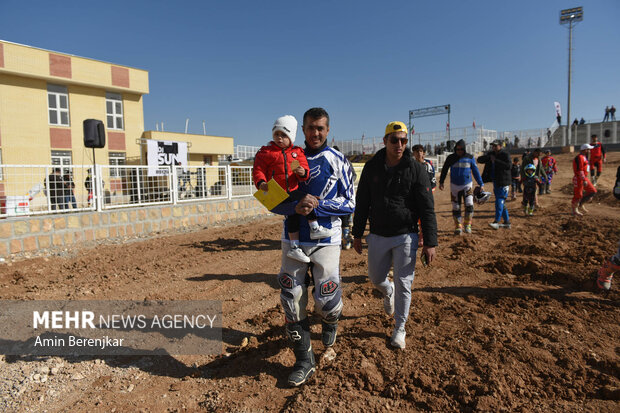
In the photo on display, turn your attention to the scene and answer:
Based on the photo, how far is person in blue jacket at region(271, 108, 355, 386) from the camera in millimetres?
2734

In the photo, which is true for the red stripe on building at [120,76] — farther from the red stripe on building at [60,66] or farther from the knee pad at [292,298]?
the knee pad at [292,298]

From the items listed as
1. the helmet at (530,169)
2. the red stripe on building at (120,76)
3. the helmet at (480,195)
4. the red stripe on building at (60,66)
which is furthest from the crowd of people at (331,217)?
the red stripe on building at (120,76)

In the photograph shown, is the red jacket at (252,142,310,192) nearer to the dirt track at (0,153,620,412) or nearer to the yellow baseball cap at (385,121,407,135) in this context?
the yellow baseball cap at (385,121,407,135)

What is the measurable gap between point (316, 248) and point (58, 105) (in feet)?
77.9

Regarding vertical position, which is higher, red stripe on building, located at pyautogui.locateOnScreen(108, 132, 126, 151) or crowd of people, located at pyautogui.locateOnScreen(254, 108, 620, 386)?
red stripe on building, located at pyautogui.locateOnScreen(108, 132, 126, 151)

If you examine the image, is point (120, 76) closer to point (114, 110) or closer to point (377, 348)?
point (114, 110)

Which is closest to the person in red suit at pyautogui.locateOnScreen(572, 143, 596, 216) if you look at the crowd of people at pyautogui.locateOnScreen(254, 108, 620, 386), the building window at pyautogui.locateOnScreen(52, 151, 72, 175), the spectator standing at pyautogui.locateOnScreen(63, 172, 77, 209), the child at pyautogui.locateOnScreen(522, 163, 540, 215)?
the child at pyautogui.locateOnScreen(522, 163, 540, 215)

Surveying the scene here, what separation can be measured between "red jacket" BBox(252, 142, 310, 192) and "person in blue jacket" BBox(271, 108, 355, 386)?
0.13 meters

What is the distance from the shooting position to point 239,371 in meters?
2.98

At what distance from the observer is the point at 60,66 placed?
20.1 m

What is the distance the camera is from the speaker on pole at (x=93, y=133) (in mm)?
8797

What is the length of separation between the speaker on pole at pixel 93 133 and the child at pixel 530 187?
1161 cm

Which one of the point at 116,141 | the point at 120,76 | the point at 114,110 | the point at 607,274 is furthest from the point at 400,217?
the point at 120,76

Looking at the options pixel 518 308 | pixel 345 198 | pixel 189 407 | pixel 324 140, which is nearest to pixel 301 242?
pixel 345 198
